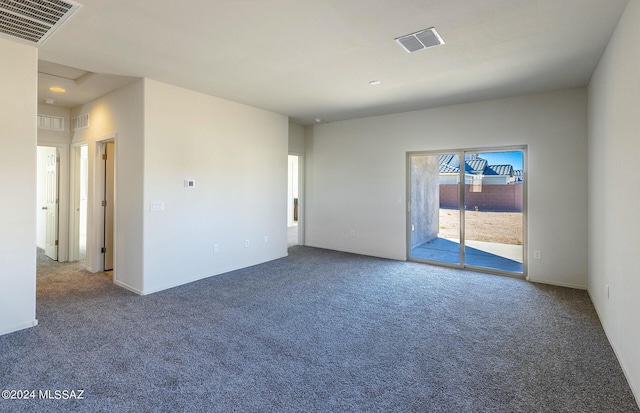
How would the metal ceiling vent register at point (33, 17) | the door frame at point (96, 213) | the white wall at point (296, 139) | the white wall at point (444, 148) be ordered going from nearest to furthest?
the metal ceiling vent register at point (33, 17), the white wall at point (444, 148), the door frame at point (96, 213), the white wall at point (296, 139)

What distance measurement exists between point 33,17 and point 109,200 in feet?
10.9

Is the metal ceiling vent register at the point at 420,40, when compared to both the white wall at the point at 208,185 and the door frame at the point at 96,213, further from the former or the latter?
the door frame at the point at 96,213

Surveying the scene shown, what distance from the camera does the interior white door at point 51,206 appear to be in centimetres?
590

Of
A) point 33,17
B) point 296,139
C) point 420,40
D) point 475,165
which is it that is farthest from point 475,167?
point 33,17

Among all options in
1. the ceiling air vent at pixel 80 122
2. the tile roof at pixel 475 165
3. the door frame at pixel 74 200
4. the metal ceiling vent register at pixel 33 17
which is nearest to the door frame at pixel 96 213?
the ceiling air vent at pixel 80 122

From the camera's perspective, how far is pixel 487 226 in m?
5.35

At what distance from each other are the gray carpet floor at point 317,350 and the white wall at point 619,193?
29cm

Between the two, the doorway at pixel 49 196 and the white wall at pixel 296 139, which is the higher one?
the white wall at pixel 296 139

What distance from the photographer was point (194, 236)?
4.77 m

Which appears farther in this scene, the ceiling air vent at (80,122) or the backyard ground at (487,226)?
the ceiling air vent at (80,122)

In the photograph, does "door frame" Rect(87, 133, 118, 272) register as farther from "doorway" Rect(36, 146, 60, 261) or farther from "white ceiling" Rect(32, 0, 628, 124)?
"white ceiling" Rect(32, 0, 628, 124)

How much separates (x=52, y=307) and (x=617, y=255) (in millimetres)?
5812

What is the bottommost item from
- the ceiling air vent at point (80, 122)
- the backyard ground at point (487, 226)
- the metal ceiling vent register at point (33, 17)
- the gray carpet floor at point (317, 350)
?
the gray carpet floor at point (317, 350)

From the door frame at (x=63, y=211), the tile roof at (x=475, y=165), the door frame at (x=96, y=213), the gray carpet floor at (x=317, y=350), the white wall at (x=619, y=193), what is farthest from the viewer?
the door frame at (x=63, y=211)
